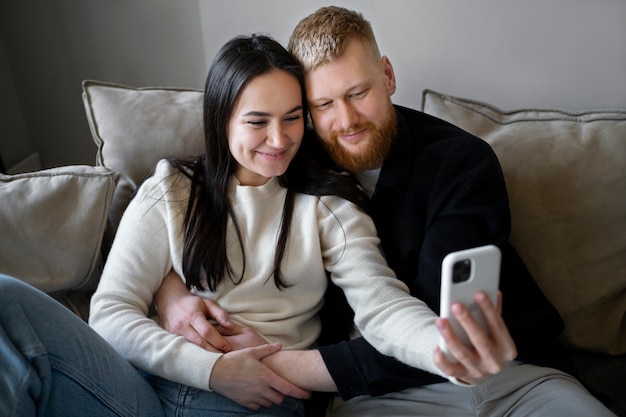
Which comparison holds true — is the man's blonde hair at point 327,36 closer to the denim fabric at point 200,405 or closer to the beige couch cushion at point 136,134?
the beige couch cushion at point 136,134

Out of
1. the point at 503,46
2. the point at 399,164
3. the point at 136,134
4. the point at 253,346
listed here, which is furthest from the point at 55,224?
the point at 503,46

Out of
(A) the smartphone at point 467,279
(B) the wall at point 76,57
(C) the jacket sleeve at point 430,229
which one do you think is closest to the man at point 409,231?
(C) the jacket sleeve at point 430,229

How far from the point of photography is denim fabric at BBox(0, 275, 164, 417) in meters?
0.83

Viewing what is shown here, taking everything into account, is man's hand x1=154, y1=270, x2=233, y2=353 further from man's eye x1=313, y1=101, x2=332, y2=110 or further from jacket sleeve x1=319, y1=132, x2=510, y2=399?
man's eye x1=313, y1=101, x2=332, y2=110

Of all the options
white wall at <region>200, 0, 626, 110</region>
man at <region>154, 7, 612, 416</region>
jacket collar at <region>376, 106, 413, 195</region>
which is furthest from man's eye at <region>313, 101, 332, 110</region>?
white wall at <region>200, 0, 626, 110</region>

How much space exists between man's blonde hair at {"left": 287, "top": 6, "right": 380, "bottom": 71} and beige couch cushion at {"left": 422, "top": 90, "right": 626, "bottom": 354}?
1.45 feet

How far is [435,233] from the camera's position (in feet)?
3.44

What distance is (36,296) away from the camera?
894mm

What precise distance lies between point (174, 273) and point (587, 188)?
91 cm

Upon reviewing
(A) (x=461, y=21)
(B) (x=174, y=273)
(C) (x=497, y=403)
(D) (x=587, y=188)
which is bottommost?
(C) (x=497, y=403)

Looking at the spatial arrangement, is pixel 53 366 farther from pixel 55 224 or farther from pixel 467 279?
pixel 467 279

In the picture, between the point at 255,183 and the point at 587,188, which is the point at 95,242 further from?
the point at 587,188

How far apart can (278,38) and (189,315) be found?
37.7 inches

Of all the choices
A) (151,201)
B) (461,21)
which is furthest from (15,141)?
(461,21)
